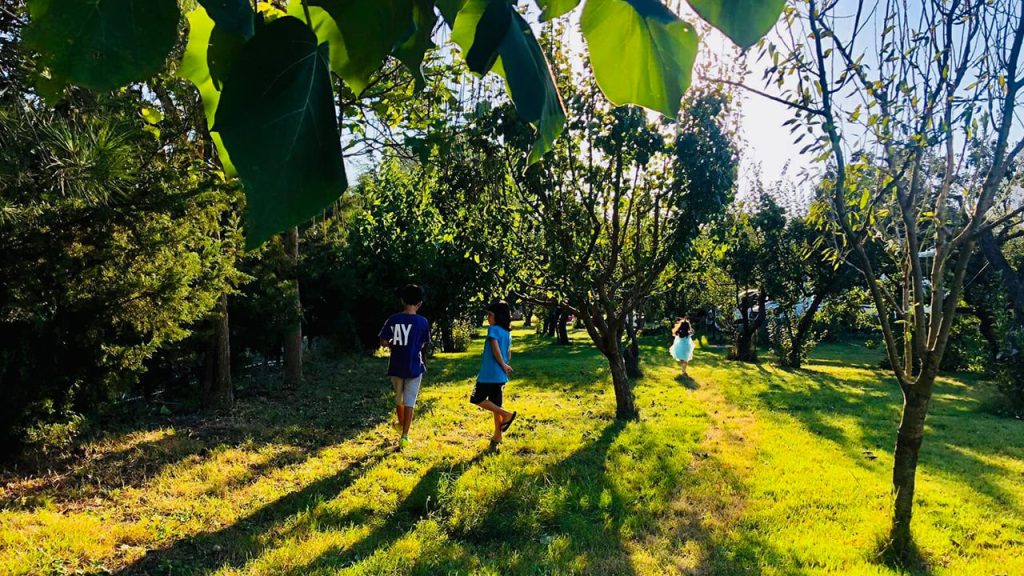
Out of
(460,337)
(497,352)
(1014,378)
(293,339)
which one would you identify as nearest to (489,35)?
(497,352)

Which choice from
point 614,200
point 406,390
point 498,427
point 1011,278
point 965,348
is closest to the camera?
point 406,390

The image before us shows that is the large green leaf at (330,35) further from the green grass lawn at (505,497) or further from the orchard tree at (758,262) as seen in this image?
the orchard tree at (758,262)

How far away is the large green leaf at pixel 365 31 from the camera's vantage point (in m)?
0.41

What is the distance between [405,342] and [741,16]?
634cm

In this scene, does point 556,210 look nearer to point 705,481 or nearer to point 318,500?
point 705,481

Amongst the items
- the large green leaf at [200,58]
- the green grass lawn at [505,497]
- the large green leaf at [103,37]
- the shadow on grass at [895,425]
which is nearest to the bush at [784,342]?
the shadow on grass at [895,425]

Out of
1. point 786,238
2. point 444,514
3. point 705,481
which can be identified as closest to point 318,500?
point 444,514

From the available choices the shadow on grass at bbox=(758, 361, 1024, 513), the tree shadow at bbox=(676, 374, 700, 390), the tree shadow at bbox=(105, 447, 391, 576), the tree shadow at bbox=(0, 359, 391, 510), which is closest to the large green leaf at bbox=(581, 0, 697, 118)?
the tree shadow at bbox=(105, 447, 391, 576)

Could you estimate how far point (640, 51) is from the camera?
579 millimetres

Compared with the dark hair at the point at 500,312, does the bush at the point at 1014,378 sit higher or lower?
lower

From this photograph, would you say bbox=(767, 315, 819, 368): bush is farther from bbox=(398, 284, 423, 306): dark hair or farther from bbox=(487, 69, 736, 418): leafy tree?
bbox=(398, 284, 423, 306): dark hair

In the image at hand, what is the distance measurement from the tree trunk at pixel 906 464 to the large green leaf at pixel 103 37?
5.02 meters

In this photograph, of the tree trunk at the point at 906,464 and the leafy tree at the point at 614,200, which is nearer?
the tree trunk at the point at 906,464

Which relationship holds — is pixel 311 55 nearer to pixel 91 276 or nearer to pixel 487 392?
pixel 91 276
